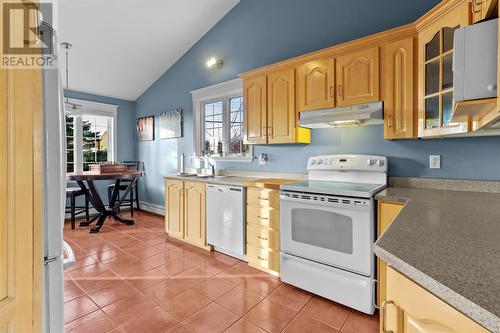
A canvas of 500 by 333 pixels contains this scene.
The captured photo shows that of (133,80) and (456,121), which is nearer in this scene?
(456,121)

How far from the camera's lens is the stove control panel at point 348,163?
232cm

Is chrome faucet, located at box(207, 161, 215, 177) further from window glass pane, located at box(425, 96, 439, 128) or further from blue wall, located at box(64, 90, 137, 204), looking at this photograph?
window glass pane, located at box(425, 96, 439, 128)

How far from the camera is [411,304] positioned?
73 centimetres

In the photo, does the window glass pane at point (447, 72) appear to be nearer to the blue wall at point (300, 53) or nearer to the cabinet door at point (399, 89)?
the cabinet door at point (399, 89)

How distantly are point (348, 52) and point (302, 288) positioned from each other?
2110 millimetres

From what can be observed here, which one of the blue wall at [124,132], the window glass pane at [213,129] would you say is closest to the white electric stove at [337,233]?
the window glass pane at [213,129]

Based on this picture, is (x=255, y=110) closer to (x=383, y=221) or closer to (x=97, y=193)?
(x=383, y=221)

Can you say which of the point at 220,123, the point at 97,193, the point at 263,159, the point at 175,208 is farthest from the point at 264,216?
the point at 97,193

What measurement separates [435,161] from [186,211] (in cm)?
280

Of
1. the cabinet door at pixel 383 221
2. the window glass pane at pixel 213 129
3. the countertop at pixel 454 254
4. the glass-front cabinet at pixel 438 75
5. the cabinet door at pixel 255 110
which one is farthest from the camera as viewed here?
the window glass pane at pixel 213 129

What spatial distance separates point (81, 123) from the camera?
495cm

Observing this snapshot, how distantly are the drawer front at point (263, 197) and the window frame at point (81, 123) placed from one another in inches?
152

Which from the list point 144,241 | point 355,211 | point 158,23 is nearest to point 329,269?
point 355,211

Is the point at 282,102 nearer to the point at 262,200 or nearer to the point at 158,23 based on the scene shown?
the point at 262,200
